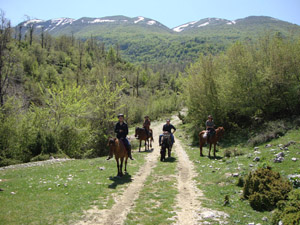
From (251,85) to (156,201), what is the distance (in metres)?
20.8

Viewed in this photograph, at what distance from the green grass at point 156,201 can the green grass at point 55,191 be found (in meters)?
1.15

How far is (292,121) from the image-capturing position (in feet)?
72.8

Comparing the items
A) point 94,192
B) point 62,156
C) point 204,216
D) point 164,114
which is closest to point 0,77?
point 62,156

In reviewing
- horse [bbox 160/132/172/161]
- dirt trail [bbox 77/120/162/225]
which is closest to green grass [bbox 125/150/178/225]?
dirt trail [bbox 77/120/162/225]

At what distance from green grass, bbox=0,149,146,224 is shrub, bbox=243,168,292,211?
17.7 ft

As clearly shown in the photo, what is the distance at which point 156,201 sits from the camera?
29.9ft

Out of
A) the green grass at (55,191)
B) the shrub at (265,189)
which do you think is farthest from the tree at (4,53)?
the shrub at (265,189)

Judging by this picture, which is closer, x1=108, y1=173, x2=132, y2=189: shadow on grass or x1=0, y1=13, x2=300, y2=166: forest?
x1=108, y1=173, x2=132, y2=189: shadow on grass

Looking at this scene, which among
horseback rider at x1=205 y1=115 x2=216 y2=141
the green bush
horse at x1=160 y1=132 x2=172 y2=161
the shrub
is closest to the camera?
the green bush

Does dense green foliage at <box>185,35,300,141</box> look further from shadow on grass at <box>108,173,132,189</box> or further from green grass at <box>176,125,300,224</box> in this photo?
shadow on grass at <box>108,173,132,189</box>

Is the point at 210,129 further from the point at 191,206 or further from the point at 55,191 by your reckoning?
the point at 55,191

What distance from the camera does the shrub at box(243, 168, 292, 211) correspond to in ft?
26.4

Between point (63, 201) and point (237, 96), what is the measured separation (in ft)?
74.4

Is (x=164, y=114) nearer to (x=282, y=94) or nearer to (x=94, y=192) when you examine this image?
(x=282, y=94)
